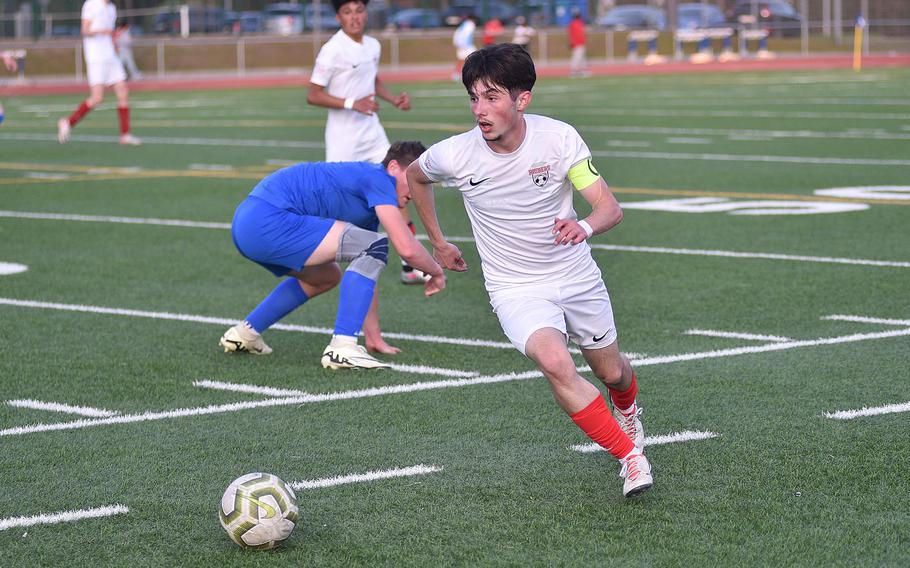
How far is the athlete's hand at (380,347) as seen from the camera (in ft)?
27.8

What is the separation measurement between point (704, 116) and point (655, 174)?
9.48 metres

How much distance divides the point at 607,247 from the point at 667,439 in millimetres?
5866

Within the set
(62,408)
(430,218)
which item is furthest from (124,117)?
(430,218)

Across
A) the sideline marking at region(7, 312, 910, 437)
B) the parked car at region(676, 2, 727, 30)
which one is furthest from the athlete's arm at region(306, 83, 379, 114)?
the parked car at region(676, 2, 727, 30)

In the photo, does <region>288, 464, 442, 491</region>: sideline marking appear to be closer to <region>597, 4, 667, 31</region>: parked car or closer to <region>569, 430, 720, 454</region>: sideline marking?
<region>569, 430, 720, 454</region>: sideline marking

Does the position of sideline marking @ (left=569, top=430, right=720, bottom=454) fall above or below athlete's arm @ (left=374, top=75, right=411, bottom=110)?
below

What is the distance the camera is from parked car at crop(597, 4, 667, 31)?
183 feet

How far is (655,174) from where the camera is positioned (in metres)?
17.6

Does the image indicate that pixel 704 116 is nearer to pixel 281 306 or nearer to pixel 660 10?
pixel 281 306

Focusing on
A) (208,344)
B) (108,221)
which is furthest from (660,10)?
(208,344)

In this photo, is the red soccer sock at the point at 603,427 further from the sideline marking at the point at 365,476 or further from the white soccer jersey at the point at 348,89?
the white soccer jersey at the point at 348,89

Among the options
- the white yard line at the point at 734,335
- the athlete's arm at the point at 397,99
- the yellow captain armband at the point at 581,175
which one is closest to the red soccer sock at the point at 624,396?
the yellow captain armband at the point at 581,175

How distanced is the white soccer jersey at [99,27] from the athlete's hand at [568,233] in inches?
691

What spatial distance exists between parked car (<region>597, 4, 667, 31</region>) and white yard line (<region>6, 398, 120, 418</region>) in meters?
49.6
